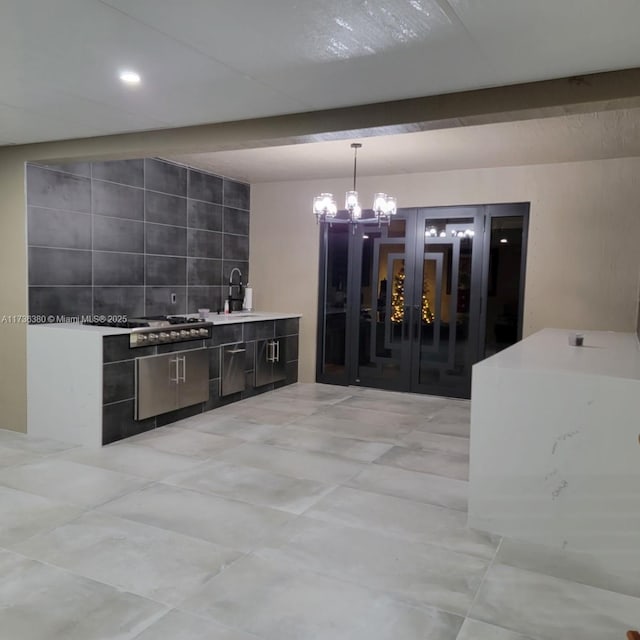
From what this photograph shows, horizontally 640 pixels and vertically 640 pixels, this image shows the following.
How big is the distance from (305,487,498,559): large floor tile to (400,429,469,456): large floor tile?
3.77 feet

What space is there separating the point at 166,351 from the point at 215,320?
2.95 feet

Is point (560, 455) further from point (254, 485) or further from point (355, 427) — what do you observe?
point (355, 427)

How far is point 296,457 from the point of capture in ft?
13.9

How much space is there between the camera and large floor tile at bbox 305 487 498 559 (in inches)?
115

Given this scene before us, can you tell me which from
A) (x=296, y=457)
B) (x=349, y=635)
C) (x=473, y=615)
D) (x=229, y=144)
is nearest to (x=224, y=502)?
(x=296, y=457)

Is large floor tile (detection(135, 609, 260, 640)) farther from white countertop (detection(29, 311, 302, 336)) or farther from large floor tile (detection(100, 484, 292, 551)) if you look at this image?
white countertop (detection(29, 311, 302, 336))

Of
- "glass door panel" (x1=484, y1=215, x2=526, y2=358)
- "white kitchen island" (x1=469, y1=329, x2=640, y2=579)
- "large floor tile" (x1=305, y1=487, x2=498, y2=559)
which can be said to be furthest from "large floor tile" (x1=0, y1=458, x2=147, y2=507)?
"glass door panel" (x1=484, y1=215, x2=526, y2=358)

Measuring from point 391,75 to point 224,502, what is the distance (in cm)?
258

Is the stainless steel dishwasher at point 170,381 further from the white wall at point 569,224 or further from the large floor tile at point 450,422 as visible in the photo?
the white wall at point 569,224

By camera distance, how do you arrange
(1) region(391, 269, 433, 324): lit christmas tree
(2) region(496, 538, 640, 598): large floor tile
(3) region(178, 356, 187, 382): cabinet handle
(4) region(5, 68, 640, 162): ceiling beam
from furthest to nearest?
(1) region(391, 269, 433, 324): lit christmas tree < (3) region(178, 356, 187, 382): cabinet handle < (4) region(5, 68, 640, 162): ceiling beam < (2) region(496, 538, 640, 598): large floor tile

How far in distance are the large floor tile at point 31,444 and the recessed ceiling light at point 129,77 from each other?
2.82 m

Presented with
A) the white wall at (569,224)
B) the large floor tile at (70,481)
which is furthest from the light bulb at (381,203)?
the large floor tile at (70,481)

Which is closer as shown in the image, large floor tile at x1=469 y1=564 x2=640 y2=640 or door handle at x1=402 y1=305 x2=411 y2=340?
large floor tile at x1=469 y1=564 x2=640 y2=640

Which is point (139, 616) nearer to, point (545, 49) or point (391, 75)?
point (391, 75)
